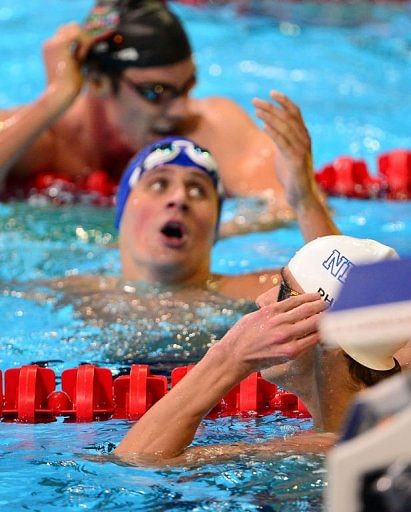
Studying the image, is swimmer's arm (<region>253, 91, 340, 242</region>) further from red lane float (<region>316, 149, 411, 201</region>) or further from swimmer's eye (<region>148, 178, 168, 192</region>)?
red lane float (<region>316, 149, 411, 201</region>)

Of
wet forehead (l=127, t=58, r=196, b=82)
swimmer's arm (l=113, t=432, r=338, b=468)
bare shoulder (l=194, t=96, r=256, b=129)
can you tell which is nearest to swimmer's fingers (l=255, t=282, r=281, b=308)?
swimmer's arm (l=113, t=432, r=338, b=468)

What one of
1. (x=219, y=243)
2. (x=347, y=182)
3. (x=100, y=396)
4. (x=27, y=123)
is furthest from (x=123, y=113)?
(x=100, y=396)

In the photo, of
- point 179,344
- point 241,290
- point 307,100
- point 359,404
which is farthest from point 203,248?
point 307,100

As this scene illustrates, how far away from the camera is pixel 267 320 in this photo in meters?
2.10

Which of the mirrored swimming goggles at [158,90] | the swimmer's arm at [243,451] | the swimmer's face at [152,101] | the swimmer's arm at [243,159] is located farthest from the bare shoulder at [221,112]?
the swimmer's arm at [243,451]

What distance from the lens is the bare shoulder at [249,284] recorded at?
3.90 metres

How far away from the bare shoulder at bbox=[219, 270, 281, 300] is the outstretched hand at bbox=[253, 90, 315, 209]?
44 centimetres

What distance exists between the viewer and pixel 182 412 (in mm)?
2350

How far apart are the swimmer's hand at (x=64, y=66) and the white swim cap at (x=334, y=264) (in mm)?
2820

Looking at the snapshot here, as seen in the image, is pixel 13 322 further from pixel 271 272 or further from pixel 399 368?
pixel 399 368

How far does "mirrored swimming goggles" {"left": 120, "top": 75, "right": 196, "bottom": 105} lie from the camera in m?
5.20

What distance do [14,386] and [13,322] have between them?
745mm

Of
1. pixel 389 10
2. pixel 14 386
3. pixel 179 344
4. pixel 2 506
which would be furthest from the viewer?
pixel 389 10

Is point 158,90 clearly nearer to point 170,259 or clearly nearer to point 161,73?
point 161,73
